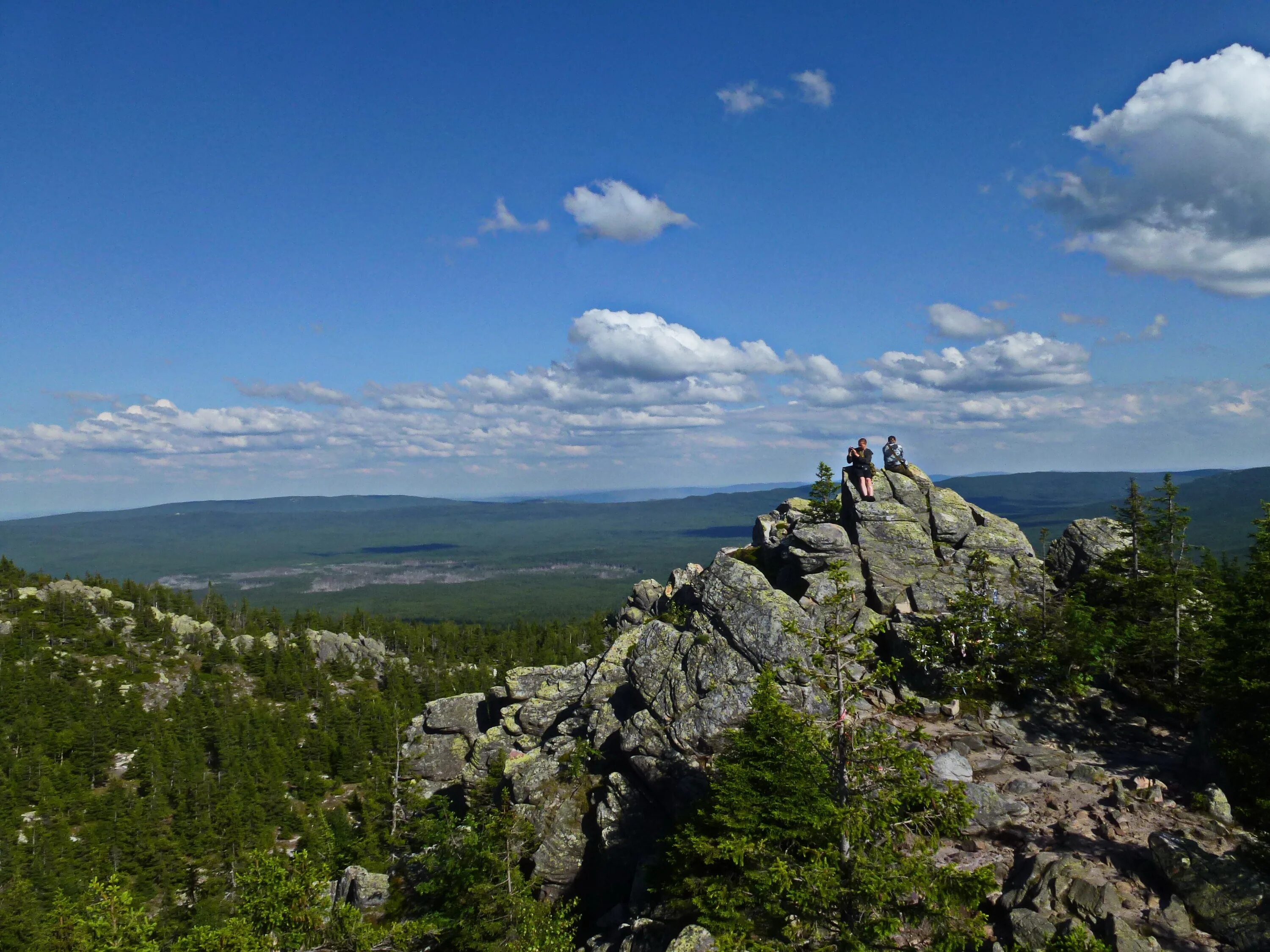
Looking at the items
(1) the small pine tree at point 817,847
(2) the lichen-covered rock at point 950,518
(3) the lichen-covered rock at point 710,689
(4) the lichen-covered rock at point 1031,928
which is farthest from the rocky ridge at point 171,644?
(4) the lichen-covered rock at point 1031,928

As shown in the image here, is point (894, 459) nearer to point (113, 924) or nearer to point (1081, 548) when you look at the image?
point (1081, 548)

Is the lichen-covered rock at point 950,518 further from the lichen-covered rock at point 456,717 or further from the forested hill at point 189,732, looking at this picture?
the lichen-covered rock at point 456,717

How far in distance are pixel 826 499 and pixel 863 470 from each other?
929cm

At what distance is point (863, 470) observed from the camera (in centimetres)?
5028

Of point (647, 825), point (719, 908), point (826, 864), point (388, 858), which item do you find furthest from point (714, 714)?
point (388, 858)

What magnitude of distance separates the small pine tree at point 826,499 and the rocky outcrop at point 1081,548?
49.5 ft

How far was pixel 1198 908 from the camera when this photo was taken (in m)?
20.2

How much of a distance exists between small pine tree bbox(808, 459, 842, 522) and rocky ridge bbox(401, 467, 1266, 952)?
48.3 inches

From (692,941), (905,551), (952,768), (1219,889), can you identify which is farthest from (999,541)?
(692,941)

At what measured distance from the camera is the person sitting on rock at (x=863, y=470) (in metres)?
49.6

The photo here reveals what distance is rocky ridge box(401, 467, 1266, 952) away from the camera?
2119 cm

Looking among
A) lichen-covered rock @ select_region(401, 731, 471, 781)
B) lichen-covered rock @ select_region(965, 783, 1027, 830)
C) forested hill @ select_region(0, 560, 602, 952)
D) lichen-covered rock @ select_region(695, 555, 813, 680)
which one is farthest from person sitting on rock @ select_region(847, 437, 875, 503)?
lichen-covered rock @ select_region(401, 731, 471, 781)

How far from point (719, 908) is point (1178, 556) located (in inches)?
1453

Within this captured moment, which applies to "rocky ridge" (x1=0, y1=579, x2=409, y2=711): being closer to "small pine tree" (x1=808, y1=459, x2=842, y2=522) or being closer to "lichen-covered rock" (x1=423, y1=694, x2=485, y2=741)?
"lichen-covered rock" (x1=423, y1=694, x2=485, y2=741)
